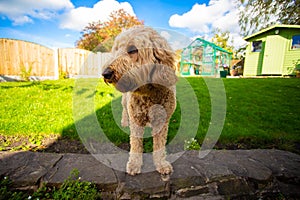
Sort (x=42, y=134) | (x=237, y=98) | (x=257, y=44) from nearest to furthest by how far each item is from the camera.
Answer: (x=42, y=134), (x=237, y=98), (x=257, y=44)

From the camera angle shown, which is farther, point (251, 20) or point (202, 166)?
point (251, 20)

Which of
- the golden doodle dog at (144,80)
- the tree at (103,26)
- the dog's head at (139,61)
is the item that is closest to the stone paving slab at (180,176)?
the golden doodle dog at (144,80)

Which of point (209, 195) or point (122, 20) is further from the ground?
point (122, 20)

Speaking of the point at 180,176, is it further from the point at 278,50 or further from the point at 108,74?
the point at 278,50

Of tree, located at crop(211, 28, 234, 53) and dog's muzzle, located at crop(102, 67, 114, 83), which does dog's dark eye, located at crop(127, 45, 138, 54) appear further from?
tree, located at crop(211, 28, 234, 53)

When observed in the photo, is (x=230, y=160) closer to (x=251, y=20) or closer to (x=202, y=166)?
(x=202, y=166)

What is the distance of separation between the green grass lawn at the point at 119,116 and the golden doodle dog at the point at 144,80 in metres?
0.75

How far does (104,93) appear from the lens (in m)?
6.25

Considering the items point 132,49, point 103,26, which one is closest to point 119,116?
point 132,49

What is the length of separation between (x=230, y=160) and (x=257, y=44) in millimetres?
16901

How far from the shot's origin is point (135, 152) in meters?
2.02

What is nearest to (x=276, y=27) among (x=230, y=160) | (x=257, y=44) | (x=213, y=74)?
(x=257, y=44)

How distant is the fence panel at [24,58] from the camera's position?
9.57 metres

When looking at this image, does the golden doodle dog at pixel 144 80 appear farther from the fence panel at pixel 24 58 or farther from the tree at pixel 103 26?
the tree at pixel 103 26
